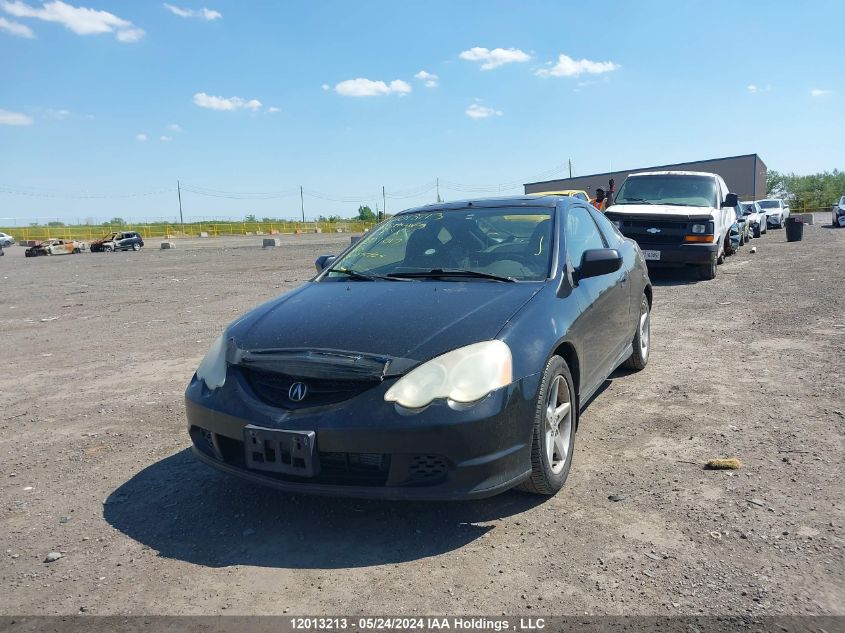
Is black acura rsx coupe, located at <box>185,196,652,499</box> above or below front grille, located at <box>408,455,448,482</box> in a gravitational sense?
above

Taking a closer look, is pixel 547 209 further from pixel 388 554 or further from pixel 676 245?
pixel 676 245

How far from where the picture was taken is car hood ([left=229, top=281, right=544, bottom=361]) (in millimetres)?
3119

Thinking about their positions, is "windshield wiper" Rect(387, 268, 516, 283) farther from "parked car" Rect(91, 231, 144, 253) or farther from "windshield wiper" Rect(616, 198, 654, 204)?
"parked car" Rect(91, 231, 144, 253)

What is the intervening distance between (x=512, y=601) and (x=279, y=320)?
1.87m

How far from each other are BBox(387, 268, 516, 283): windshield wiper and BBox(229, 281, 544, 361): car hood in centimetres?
9

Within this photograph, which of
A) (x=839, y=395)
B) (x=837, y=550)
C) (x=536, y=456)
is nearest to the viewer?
(x=837, y=550)

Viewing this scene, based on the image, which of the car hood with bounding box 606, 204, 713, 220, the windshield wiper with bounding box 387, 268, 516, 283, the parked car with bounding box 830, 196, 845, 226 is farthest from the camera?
the parked car with bounding box 830, 196, 845, 226

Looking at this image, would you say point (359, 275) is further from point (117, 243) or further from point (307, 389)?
point (117, 243)

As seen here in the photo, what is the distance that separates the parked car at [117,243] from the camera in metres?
45.1

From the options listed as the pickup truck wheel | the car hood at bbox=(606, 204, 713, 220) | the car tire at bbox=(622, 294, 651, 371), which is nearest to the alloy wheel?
the car tire at bbox=(622, 294, 651, 371)

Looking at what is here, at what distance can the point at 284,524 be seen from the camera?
3.24 meters

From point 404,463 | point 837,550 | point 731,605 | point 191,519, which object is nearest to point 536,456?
point 404,463

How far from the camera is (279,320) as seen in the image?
A: 3588mm

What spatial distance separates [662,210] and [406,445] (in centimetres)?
1051
